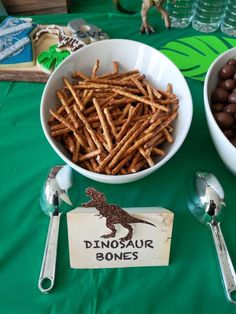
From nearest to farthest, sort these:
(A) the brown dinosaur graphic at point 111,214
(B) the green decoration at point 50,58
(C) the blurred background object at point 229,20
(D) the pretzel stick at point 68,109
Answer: (A) the brown dinosaur graphic at point 111,214
(D) the pretzel stick at point 68,109
(B) the green decoration at point 50,58
(C) the blurred background object at point 229,20

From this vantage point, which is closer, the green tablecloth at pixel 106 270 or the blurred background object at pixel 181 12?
the green tablecloth at pixel 106 270

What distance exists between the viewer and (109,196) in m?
0.54

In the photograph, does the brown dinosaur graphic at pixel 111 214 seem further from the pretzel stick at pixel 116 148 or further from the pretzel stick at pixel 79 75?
the pretzel stick at pixel 79 75

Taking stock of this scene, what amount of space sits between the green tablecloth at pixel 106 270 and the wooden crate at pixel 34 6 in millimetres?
350

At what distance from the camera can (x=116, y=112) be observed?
1.86 ft

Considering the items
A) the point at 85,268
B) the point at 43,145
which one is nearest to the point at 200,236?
the point at 85,268

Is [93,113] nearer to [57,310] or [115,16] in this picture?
[57,310]

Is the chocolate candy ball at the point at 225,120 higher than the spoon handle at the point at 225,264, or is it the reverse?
the chocolate candy ball at the point at 225,120

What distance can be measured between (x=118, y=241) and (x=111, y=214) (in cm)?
4

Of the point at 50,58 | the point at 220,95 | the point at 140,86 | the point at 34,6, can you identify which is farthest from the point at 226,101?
the point at 34,6

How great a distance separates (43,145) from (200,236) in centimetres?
31

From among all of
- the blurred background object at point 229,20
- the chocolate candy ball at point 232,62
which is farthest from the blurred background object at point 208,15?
the chocolate candy ball at point 232,62

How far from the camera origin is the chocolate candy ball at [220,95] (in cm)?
58

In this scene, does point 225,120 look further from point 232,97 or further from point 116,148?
point 116,148
